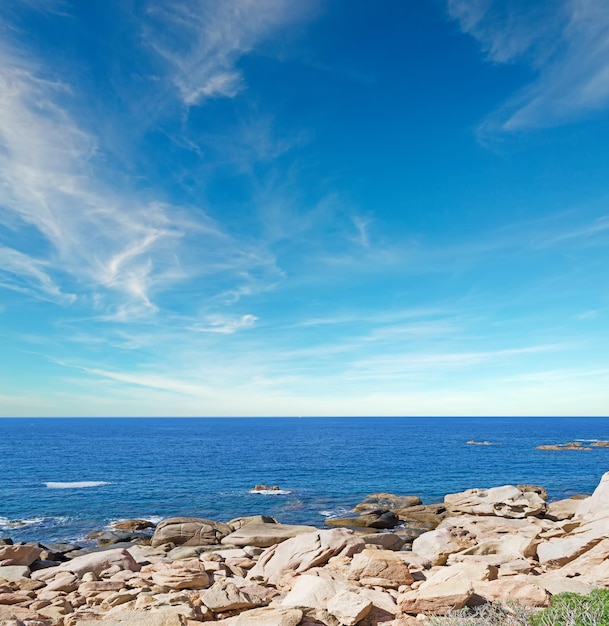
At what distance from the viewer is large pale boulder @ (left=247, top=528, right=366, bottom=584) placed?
24312mm

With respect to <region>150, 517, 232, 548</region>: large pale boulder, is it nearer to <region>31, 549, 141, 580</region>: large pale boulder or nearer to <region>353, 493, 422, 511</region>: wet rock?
<region>31, 549, 141, 580</region>: large pale boulder

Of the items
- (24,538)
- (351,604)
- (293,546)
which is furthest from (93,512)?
(351,604)

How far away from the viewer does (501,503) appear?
4525 centimetres

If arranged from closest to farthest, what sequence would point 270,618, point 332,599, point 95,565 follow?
point 270,618 < point 332,599 < point 95,565

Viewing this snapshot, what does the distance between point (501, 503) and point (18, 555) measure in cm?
3860

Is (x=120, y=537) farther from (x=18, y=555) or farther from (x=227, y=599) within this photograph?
(x=227, y=599)

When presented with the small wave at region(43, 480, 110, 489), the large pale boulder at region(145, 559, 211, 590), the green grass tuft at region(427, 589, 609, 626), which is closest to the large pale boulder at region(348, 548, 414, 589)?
the green grass tuft at region(427, 589, 609, 626)

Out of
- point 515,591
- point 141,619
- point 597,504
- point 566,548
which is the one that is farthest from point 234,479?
point 515,591

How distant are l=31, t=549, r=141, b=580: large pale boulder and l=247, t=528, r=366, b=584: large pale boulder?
6.63 m

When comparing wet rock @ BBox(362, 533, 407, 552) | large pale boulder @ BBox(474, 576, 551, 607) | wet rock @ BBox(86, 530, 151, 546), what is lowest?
wet rock @ BBox(86, 530, 151, 546)

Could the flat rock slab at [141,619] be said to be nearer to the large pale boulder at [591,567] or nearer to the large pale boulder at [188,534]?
the large pale boulder at [591,567]

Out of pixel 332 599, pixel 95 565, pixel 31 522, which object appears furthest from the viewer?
pixel 31 522

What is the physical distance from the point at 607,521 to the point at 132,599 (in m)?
23.2

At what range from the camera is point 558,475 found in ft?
250
